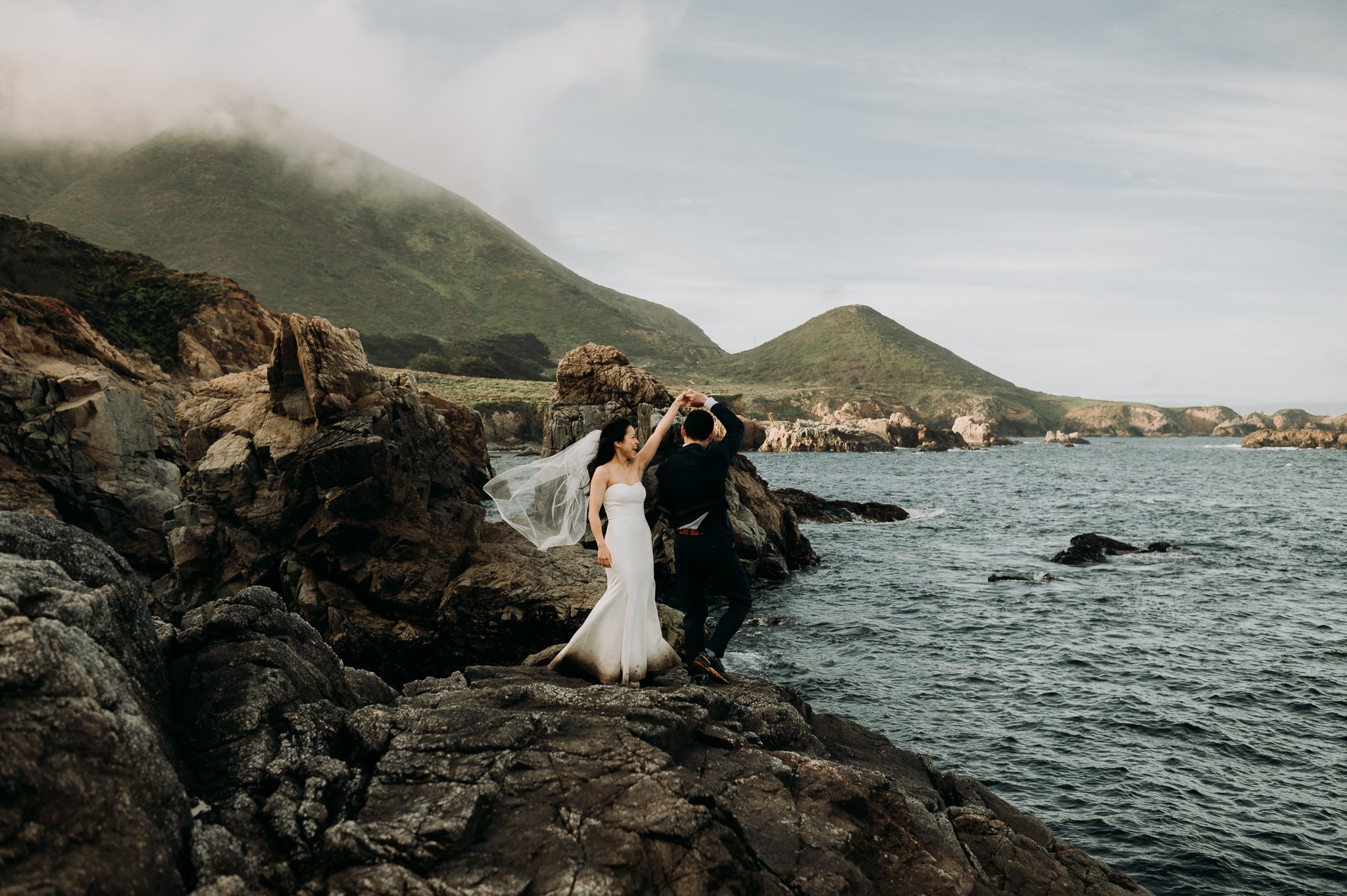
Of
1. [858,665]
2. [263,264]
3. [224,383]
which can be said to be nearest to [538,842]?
[858,665]

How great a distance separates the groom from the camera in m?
9.34

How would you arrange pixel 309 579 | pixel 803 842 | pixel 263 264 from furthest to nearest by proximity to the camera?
pixel 263 264 → pixel 309 579 → pixel 803 842

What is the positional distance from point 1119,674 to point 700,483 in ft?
49.5

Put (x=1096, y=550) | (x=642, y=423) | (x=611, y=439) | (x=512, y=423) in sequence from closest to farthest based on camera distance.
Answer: (x=611, y=439)
(x=642, y=423)
(x=1096, y=550)
(x=512, y=423)

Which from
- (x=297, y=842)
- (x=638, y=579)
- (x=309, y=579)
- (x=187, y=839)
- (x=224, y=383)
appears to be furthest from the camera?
(x=224, y=383)

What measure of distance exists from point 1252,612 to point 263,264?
647ft

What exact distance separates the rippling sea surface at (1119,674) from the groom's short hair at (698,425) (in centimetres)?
773

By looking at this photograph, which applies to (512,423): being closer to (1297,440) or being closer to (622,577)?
(622,577)

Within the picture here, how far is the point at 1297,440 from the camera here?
519 feet

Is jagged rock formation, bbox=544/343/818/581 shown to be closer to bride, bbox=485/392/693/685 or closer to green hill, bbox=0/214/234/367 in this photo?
bride, bbox=485/392/693/685

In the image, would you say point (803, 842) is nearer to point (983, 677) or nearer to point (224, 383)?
point (983, 677)

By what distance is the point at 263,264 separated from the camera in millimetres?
177875

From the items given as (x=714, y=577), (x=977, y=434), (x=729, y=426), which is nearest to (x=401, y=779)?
(x=714, y=577)

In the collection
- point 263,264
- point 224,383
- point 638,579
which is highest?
point 263,264
